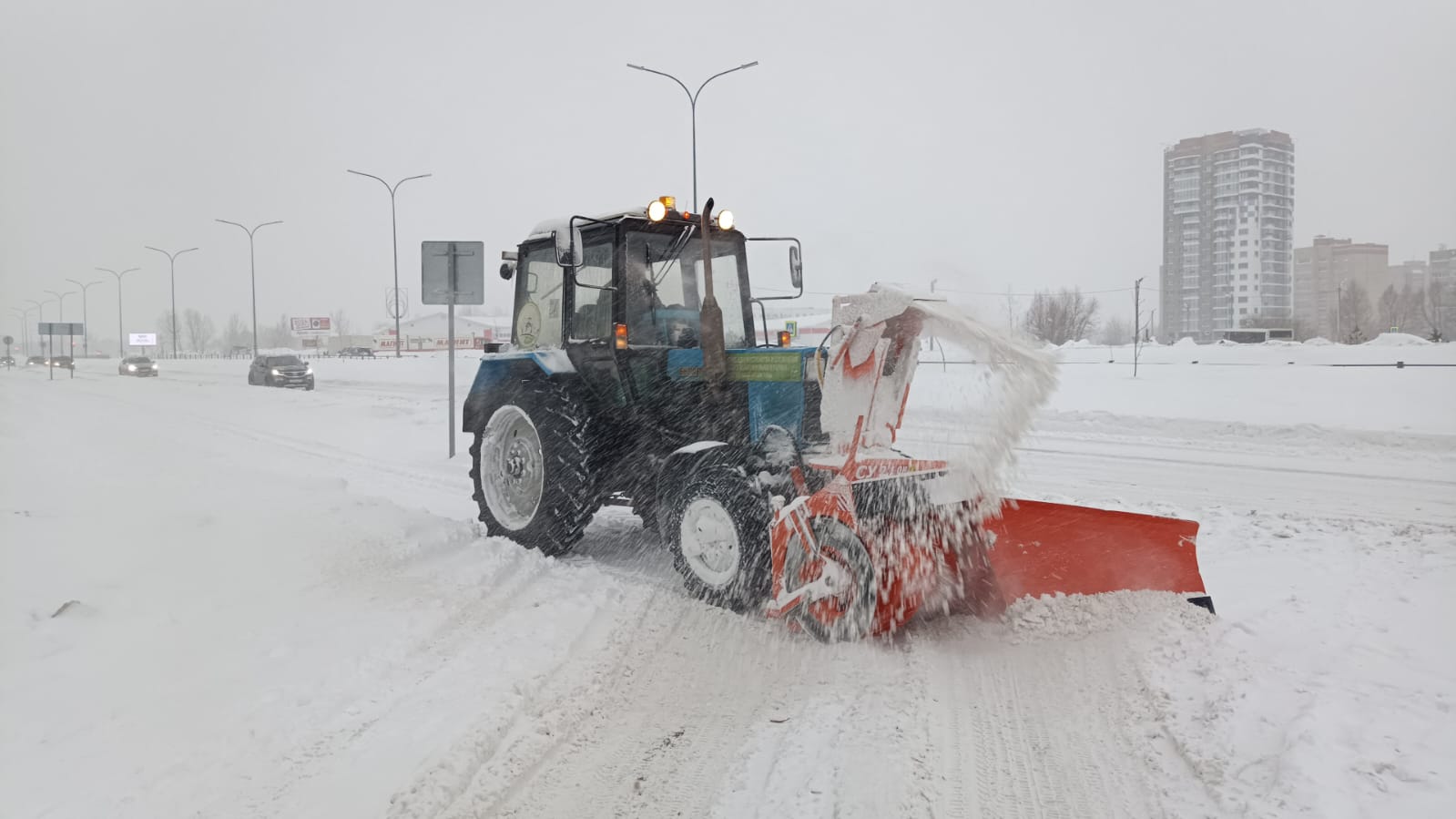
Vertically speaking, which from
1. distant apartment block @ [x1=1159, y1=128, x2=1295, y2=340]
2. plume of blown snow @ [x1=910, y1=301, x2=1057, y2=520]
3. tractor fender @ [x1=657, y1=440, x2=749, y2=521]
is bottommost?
tractor fender @ [x1=657, y1=440, x2=749, y2=521]

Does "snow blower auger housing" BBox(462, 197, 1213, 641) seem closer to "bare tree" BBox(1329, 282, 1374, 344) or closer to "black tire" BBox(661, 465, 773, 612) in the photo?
"black tire" BBox(661, 465, 773, 612)

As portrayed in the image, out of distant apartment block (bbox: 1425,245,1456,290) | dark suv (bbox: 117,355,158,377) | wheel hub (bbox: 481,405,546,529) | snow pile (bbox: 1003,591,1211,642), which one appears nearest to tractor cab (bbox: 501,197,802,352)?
wheel hub (bbox: 481,405,546,529)

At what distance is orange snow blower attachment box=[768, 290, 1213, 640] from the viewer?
382 cm

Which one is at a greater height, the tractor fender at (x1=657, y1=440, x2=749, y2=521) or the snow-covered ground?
the tractor fender at (x1=657, y1=440, x2=749, y2=521)

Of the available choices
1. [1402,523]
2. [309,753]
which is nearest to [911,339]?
[309,753]

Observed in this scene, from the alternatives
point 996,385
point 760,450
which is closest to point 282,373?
point 760,450

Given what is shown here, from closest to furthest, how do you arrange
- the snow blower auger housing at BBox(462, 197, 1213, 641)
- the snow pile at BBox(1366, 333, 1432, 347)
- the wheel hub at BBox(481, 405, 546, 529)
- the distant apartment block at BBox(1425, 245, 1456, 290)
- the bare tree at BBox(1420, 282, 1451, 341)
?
1. the snow blower auger housing at BBox(462, 197, 1213, 641)
2. the wheel hub at BBox(481, 405, 546, 529)
3. the distant apartment block at BBox(1425, 245, 1456, 290)
4. the bare tree at BBox(1420, 282, 1451, 341)
5. the snow pile at BBox(1366, 333, 1432, 347)

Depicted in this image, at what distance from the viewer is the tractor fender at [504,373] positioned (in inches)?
224

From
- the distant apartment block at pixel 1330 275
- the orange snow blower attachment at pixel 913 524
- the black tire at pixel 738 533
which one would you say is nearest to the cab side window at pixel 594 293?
the black tire at pixel 738 533

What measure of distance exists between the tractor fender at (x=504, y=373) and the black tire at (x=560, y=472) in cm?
12

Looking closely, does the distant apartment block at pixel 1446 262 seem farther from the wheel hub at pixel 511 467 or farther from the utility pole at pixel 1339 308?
the utility pole at pixel 1339 308

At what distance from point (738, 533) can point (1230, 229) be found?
79.6 meters

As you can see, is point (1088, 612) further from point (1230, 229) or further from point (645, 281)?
point (1230, 229)

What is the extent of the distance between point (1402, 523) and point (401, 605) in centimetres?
711
